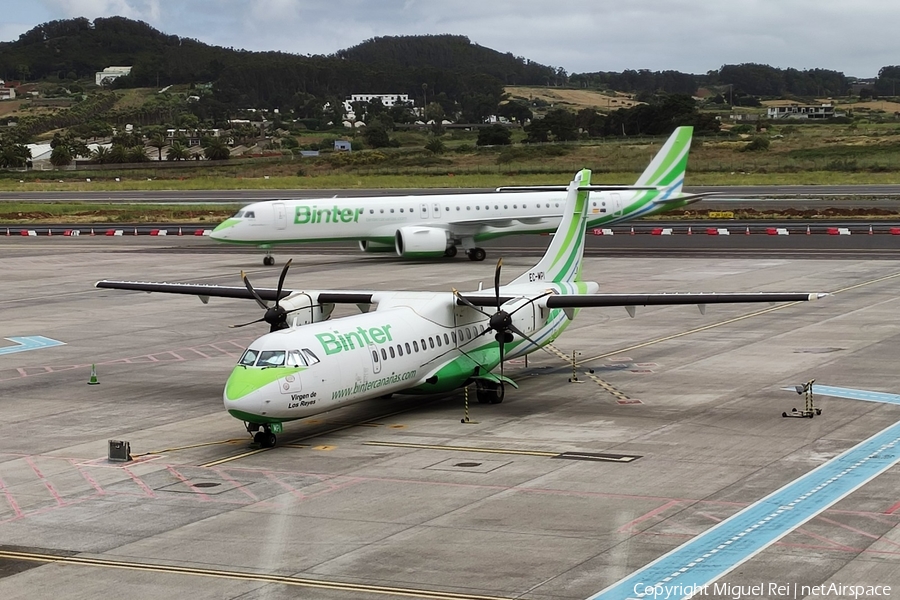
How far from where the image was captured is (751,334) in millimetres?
40594

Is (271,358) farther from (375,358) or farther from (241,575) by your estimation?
(241,575)

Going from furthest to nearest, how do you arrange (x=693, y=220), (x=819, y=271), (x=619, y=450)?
(x=693, y=220) < (x=819, y=271) < (x=619, y=450)

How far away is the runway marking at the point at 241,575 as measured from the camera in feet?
53.6

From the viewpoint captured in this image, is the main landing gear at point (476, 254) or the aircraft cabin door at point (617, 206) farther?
the main landing gear at point (476, 254)

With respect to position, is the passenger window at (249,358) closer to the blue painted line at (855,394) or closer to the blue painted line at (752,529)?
the blue painted line at (752,529)

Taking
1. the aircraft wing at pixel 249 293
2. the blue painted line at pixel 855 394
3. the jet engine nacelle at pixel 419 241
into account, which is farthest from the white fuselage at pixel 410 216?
the blue painted line at pixel 855 394

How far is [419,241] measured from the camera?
209 ft

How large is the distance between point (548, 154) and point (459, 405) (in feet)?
390

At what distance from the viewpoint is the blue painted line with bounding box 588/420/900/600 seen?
16359 millimetres

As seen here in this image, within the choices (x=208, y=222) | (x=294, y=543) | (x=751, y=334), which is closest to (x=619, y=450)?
(x=294, y=543)

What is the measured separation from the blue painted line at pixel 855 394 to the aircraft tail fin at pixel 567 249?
7.74 metres

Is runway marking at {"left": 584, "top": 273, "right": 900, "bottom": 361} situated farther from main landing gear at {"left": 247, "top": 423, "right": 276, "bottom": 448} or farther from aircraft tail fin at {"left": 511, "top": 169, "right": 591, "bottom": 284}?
main landing gear at {"left": 247, "top": 423, "right": 276, "bottom": 448}

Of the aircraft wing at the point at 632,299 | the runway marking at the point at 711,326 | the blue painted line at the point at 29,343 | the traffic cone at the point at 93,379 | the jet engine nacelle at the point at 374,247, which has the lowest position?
the runway marking at the point at 711,326

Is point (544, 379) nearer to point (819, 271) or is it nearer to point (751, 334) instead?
point (751, 334)
